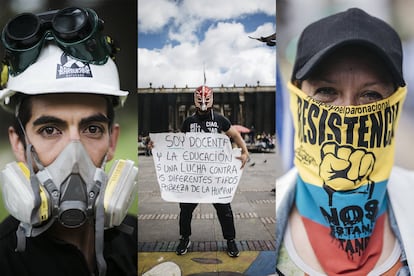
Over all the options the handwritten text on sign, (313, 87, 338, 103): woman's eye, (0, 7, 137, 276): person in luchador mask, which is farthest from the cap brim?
(0, 7, 137, 276): person in luchador mask

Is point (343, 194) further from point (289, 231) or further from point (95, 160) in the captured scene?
point (95, 160)

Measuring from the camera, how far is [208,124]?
4.12 m

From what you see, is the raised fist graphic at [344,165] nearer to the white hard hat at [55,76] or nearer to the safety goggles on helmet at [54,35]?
the white hard hat at [55,76]

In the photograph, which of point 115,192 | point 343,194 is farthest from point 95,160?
point 343,194

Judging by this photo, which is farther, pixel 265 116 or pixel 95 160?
pixel 265 116

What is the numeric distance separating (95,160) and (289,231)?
1.82 m

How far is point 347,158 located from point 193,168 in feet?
4.40

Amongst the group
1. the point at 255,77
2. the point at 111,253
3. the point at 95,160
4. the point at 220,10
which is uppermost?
the point at 220,10

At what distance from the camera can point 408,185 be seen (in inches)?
161

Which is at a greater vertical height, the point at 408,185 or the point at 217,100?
the point at 217,100

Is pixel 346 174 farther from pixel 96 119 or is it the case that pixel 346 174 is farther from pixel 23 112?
pixel 23 112

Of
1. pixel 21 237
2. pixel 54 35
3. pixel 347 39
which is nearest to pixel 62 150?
pixel 21 237

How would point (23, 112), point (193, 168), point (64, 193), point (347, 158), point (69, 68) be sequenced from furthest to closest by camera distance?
1. point (193, 168)
2. point (347, 158)
3. point (23, 112)
4. point (69, 68)
5. point (64, 193)

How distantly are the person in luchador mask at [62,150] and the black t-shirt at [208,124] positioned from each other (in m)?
0.62
